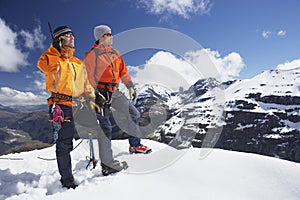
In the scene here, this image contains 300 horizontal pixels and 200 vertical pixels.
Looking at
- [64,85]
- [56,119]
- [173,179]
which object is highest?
[64,85]

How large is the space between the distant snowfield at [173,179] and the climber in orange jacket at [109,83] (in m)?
0.86

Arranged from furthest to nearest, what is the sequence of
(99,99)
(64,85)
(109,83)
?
(109,83) → (99,99) → (64,85)

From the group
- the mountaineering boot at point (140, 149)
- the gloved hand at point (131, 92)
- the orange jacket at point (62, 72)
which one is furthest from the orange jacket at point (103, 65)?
the mountaineering boot at point (140, 149)

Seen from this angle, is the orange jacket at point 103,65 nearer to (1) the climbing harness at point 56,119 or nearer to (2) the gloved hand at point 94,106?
(2) the gloved hand at point 94,106

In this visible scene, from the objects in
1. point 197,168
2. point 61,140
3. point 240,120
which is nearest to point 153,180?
point 197,168

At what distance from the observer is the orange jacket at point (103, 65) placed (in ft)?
15.7

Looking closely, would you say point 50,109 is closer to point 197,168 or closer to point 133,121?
point 133,121

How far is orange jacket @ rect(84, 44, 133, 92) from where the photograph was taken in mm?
4777

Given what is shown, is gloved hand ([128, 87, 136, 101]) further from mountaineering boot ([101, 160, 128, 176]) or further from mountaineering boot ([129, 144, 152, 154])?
mountaineering boot ([101, 160, 128, 176])

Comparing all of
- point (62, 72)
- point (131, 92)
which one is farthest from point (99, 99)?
point (131, 92)

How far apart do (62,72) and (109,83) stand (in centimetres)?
128

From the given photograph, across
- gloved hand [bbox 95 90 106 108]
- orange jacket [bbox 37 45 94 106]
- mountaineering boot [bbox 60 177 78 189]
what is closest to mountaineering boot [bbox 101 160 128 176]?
mountaineering boot [bbox 60 177 78 189]

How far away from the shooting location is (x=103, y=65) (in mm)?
4852

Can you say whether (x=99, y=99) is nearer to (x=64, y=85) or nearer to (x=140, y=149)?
(x=64, y=85)
